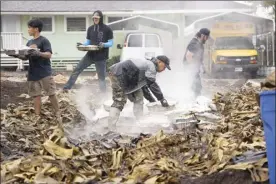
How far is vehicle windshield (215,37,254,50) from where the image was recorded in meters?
25.4

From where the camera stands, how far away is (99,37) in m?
12.9

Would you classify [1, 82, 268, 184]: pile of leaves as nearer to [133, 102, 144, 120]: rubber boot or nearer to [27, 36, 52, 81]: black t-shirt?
[27, 36, 52, 81]: black t-shirt

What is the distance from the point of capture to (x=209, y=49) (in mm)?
25562

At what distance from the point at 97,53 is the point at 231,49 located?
44.3ft

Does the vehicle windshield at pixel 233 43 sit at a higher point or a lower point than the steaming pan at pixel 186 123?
higher

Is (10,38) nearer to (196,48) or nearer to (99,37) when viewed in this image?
(99,37)

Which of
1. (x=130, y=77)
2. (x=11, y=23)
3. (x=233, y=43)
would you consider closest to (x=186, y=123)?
(x=130, y=77)

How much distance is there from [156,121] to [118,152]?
3813 mm

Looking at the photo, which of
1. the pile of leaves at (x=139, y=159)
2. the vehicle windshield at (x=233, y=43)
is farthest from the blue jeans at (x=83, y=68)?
the vehicle windshield at (x=233, y=43)

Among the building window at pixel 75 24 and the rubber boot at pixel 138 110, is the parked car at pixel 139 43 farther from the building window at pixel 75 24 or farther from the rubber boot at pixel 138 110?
the rubber boot at pixel 138 110

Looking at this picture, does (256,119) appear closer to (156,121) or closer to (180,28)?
(156,121)

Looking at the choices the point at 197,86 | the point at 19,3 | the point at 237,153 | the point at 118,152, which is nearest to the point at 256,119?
the point at 237,153

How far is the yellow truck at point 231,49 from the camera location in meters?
24.5

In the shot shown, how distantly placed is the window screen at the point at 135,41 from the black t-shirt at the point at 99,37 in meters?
11.2
